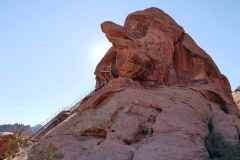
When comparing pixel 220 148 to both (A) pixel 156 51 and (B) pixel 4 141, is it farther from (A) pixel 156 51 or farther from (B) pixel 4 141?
(B) pixel 4 141

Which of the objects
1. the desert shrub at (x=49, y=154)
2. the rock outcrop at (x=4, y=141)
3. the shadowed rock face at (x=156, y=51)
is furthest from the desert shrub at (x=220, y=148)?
the rock outcrop at (x=4, y=141)

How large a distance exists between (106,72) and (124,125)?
10.6 m

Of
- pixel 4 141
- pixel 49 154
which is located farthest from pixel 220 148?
pixel 4 141

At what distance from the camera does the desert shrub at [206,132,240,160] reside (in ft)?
64.4

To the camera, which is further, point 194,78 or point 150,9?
point 150,9

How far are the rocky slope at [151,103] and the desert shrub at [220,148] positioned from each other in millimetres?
337

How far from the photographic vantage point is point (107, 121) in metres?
21.8

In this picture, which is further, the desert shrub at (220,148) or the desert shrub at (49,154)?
the desert shrub at (220,148)

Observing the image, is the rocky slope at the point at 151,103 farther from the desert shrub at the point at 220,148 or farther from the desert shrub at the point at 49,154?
the desert shrub at the point at 49,154

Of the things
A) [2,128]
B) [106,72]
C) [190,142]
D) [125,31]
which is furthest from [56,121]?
[2,128]

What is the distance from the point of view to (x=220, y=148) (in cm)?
2022

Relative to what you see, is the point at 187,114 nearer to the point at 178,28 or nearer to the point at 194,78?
the point at 194,78

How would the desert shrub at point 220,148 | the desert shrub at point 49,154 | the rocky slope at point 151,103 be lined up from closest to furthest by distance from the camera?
1. the desert shrub at point 49,154
2. the desert shrub at point 220,148
3. the rocky slope at point 151,103

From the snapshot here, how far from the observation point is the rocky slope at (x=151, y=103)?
1980 cm
